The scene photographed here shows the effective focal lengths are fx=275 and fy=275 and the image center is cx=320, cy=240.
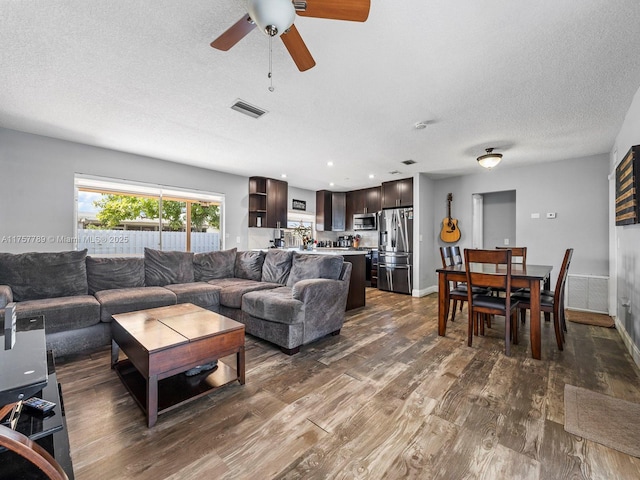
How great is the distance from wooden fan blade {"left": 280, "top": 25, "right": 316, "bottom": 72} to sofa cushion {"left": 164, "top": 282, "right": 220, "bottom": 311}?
2.80 metres

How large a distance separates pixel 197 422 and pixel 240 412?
25 cm

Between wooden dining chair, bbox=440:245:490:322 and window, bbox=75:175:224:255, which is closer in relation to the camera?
wooden dining chair, bbox=440:245:490:322

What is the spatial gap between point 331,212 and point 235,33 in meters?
6.23

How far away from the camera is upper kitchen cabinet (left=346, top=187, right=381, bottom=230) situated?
22.8ft

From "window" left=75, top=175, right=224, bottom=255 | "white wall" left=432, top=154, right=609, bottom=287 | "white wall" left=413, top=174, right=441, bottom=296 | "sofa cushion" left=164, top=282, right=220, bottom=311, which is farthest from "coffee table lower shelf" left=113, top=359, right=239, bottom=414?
"white wall" left=432, top=154, right=609, bottom=287

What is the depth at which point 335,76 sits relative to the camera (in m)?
2.23

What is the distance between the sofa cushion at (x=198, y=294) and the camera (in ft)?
10.9

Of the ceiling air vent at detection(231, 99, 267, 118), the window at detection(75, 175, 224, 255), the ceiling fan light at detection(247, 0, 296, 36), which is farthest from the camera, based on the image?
the window at detection(75, 175, 224, 255)

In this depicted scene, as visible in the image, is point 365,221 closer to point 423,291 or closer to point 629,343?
point 423,291

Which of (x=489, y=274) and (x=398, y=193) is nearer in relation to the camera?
(x=489, y=274)

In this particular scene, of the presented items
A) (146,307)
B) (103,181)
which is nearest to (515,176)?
(146,307)

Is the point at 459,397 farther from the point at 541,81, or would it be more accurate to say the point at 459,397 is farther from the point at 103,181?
the point at 103,181

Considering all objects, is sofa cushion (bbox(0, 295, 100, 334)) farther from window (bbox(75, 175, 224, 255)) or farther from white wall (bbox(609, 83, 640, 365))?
white wall (bbox(609, 83, 640, 365))

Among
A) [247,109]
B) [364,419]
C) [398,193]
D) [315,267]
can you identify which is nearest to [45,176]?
[247,109]
